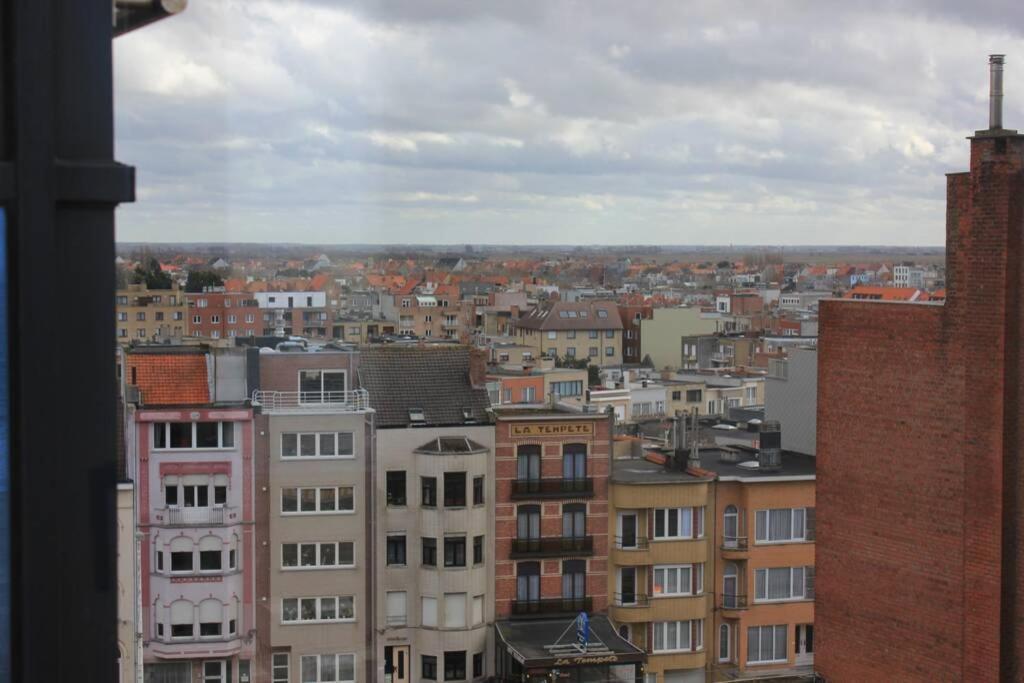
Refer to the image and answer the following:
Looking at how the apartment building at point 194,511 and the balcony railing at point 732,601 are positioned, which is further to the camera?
the balcony railing at point 732,601

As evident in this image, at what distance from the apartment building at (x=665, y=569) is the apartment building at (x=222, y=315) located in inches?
86.4

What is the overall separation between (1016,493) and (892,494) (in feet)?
1.17

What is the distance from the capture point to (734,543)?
6359 millimetres

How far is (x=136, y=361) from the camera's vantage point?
4.81m

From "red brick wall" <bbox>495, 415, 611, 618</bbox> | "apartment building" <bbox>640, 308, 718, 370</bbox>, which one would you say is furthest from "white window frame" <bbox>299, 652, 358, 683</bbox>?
"apartment building" <bbox>640, 308, 718, 370</bbox>

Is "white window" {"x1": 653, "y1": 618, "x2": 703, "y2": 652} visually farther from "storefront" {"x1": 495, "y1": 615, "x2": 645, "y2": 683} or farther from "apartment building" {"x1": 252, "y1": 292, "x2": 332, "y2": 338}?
"apartment building" {"x1": 252, "y1": 292, "x2": 332, "y2": 338}

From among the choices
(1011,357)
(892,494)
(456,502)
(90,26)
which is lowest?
(456,502)

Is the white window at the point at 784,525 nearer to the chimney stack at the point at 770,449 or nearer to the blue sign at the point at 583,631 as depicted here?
the chimney stack at the point at 770,449

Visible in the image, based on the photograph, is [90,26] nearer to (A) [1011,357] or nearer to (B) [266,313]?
(A) [1011,357]

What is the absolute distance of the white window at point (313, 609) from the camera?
206 inches

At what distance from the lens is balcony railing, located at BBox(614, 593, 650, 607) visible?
20.5 feet

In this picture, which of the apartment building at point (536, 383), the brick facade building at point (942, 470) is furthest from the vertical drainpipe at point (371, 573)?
the apartment building at point (536, 383)

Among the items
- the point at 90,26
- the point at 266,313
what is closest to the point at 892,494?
the point at 266,313

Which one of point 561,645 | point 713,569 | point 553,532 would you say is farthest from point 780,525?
point 561,645
